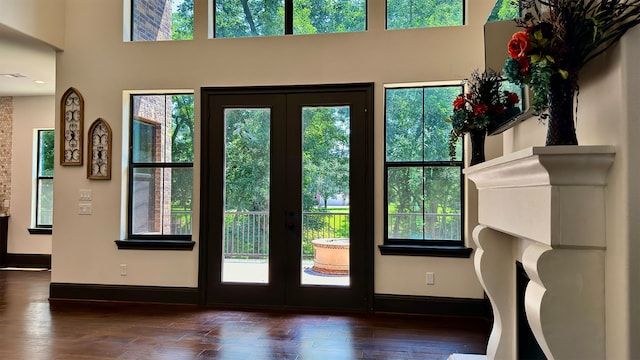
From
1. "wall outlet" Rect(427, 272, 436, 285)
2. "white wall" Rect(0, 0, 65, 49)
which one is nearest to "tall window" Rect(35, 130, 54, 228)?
"white wall" Rect(0, 0, 65, 49)

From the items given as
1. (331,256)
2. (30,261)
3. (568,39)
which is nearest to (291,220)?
(331,256)

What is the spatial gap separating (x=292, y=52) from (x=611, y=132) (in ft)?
11.1

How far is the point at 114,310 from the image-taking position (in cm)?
416

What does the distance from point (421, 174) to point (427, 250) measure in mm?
767

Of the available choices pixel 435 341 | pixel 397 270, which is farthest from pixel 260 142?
pixel 435 341

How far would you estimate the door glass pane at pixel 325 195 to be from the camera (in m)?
4.24

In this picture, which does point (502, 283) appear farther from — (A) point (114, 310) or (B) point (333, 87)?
(A) point (114, 310)

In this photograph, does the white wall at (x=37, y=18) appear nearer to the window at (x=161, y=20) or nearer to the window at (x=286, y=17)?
the window at (x=161, y=20)

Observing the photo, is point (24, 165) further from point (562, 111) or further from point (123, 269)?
point (562, 111)

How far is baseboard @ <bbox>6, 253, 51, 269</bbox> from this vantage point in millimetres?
6492

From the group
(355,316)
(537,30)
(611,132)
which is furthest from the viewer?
(355,316)

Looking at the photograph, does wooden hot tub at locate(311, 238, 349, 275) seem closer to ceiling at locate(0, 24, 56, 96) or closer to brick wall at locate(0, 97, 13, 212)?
ceiling at locate(0, 24, 56, 96)

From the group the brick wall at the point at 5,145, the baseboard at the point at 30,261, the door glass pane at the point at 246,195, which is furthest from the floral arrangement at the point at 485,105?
the brick wall at the point at 5,145

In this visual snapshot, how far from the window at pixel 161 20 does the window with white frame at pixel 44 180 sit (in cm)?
318
